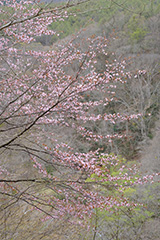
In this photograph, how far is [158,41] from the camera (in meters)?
19.5

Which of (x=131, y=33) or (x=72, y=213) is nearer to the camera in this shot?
(x=72, y=213)

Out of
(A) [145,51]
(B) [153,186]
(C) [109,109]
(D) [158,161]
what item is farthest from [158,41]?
(B) [153,186]

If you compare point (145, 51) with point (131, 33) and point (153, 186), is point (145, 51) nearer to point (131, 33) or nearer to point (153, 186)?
point (131, 33)

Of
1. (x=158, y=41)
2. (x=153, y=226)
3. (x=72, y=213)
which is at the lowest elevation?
(x=153, y=226)

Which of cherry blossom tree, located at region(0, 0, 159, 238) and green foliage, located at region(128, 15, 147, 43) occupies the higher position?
cherry blossom tree, located at region(0, 0, 159, 238)

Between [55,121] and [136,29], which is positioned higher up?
[55,121]

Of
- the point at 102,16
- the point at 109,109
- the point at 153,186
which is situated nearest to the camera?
the point at 153,186

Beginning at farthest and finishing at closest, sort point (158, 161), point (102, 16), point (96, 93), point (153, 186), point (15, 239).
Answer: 1. point (102, 16)
2. point (96, 93)
3. point (158, 161)
4. point (153, 186)
5. point (15, 239)

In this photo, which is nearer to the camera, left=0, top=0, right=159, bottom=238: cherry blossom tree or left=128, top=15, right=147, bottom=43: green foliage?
left=0, top=0, right=159, bottom=238: cherry blossom tree

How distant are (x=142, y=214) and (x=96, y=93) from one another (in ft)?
36.9

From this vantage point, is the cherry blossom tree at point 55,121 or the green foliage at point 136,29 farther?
the green foliage at point 136,29

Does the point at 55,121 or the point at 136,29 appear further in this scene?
the point at 136,29

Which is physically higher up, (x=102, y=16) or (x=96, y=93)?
(x=102, y=16)

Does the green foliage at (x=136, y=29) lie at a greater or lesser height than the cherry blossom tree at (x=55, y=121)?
lesser
